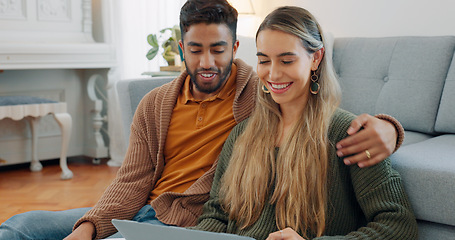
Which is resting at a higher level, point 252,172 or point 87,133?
point 252,172

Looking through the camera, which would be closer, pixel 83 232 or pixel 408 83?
pixel 83 232

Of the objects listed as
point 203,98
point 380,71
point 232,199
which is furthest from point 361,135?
point 380,71

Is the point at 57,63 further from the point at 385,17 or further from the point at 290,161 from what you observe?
the point at 290,161

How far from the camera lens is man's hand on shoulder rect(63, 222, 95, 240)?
1.30 meters

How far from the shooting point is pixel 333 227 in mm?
1157

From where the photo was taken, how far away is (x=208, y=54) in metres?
1.43

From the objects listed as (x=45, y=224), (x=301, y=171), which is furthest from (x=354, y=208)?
(x=45, y=224)

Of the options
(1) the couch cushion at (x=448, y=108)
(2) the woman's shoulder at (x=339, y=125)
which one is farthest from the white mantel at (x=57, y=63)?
(2) the woman's shoulder at (x=339, y=125)

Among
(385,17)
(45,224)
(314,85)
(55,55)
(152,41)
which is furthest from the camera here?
(55,55)

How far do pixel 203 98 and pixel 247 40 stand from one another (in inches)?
44.0

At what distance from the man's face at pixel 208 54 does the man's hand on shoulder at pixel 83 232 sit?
1.47 feet

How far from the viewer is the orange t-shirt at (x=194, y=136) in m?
1.42

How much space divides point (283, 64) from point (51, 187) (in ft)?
8.24

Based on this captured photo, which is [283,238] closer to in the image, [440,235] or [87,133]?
[440,235]
